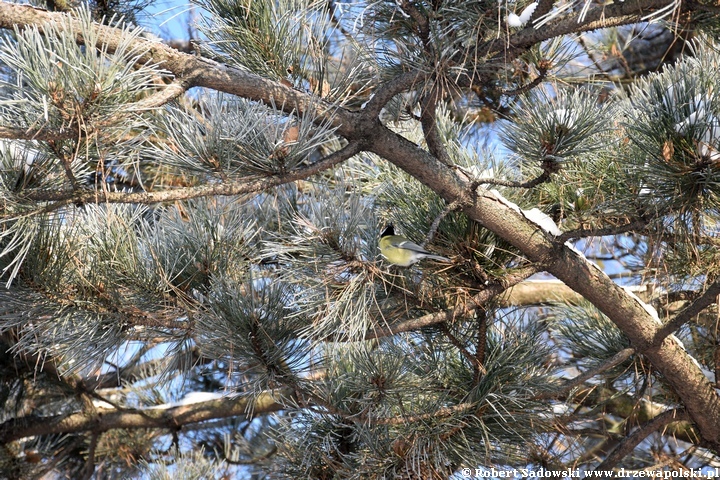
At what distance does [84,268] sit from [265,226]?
405mm

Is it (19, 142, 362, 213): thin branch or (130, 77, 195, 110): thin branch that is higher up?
(130, 77, 195, 110): thin branch

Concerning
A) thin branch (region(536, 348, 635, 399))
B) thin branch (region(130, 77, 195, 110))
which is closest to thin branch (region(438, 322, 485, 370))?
thin branch (region(536, 348, 635, 399))

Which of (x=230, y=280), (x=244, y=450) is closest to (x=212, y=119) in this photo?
(x=230, y=280)

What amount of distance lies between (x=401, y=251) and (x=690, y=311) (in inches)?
19.7

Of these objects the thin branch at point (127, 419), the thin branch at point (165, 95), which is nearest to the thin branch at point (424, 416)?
the thin branch at point (165, 95)

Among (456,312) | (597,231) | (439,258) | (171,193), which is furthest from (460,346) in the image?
(171,193)

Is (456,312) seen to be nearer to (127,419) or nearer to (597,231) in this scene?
(597,231)

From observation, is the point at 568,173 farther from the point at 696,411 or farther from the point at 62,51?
the point at 62,51

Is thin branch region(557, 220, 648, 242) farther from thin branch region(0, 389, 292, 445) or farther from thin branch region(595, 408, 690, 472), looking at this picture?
thin branch region(0, 389, 292, 445)

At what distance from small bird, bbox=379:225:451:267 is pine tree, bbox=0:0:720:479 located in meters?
0.03

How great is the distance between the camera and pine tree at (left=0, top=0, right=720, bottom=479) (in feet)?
3.24

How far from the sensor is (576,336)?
1.56 metres

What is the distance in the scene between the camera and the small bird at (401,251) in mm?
1141

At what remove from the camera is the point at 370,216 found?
1.24m
